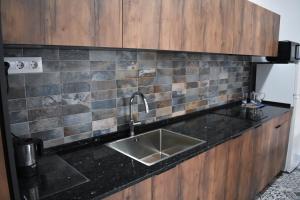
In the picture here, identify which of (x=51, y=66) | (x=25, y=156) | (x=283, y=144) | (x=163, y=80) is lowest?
(x=283, y=144)

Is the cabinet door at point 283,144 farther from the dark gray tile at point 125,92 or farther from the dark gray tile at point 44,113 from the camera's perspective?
the dark gray tile at point 44,113

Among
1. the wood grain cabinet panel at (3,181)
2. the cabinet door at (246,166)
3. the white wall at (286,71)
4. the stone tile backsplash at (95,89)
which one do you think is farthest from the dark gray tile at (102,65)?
the white wall at (286,71)

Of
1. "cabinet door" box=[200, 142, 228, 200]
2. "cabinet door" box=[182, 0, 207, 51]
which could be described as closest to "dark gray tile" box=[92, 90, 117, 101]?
"cabinet door" box=[182, 0, 207, 51]

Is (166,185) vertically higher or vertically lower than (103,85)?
lower

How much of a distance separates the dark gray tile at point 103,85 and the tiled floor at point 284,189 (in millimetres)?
2044

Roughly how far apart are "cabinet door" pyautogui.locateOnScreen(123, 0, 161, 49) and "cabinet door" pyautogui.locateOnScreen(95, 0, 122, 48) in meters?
0.04

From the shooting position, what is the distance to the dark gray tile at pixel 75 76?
4.71 ft

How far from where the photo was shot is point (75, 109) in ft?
4.98

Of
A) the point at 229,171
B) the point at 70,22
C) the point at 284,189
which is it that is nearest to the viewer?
the point at 70,22

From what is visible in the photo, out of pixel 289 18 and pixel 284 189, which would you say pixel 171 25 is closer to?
pixel 284 189

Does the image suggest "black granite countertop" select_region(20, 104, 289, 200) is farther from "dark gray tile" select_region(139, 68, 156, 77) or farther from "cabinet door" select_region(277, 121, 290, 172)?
"cabinet door" select_region(277, 121, 290, 172)

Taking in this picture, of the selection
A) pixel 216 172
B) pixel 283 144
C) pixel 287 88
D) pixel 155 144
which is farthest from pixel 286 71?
pixel 155 144

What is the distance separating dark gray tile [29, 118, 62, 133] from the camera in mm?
1341

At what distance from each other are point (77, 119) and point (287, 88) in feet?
8.73
